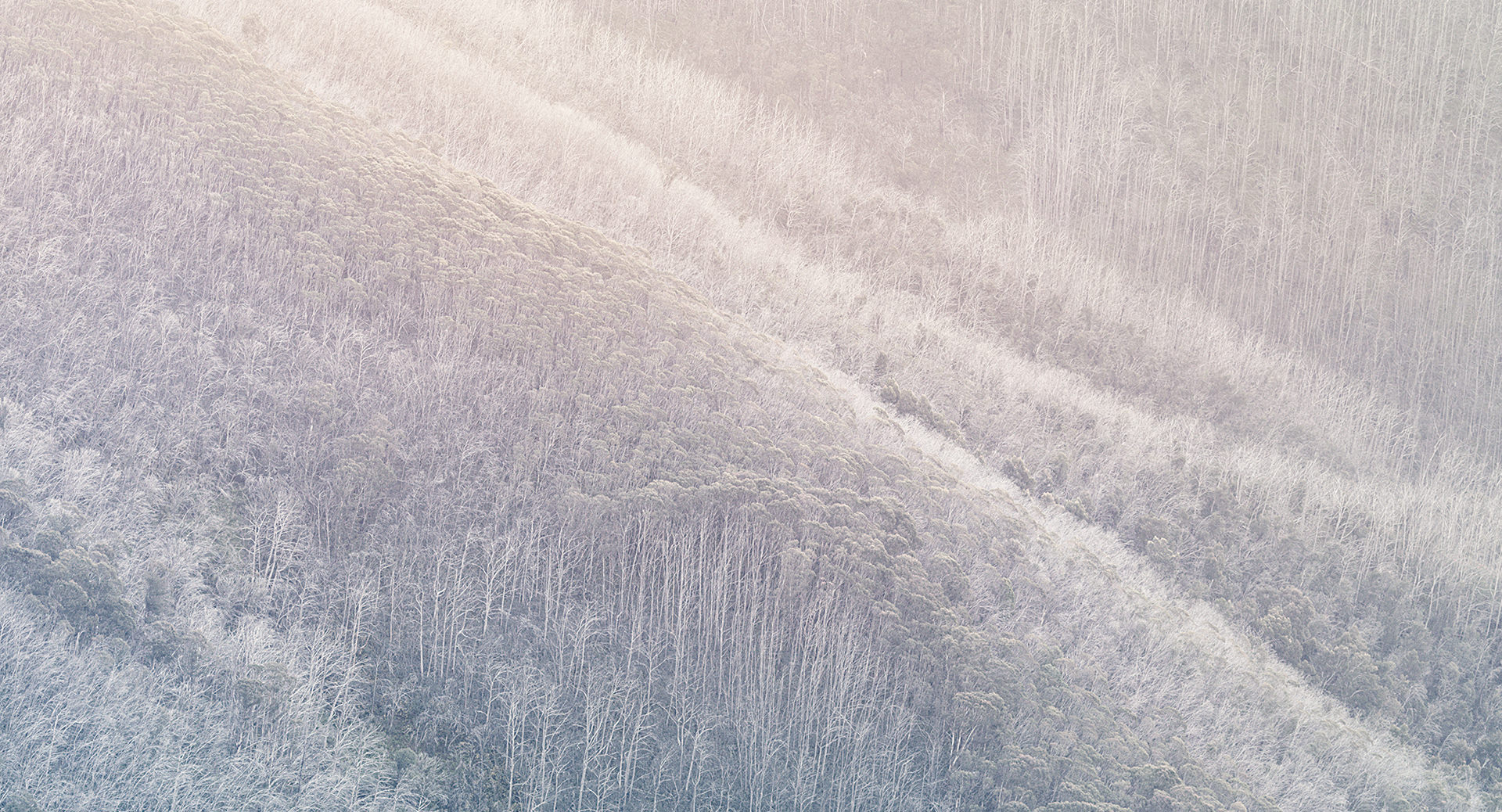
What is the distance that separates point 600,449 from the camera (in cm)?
709

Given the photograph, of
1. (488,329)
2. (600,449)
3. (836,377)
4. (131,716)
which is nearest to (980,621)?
(600,449)

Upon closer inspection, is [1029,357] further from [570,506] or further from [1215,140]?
[570,506]

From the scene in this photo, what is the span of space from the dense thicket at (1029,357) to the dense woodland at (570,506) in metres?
0.10

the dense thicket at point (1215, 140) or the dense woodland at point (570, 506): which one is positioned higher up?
the dense thicket at point (1215, 140)

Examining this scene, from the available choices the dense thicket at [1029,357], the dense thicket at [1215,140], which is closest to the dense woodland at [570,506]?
the dense thicket at [1029,357]

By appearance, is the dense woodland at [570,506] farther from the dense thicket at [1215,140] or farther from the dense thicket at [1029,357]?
the dense thicket at [1215,140]

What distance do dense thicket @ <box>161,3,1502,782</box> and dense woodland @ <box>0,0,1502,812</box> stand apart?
102 mm

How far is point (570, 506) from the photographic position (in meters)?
6.70

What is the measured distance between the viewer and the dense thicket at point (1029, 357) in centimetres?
1126

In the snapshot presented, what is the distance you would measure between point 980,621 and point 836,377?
4.24 meters

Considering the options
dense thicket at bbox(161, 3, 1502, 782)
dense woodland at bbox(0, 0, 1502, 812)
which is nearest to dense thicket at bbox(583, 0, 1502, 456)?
dense thicket at bbox(161, 3, 1502, 782)

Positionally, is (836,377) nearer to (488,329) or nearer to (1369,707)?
(488,329)

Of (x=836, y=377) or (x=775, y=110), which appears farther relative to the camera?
(x=775, y=110)

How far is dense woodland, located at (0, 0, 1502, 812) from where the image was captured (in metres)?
5.34
